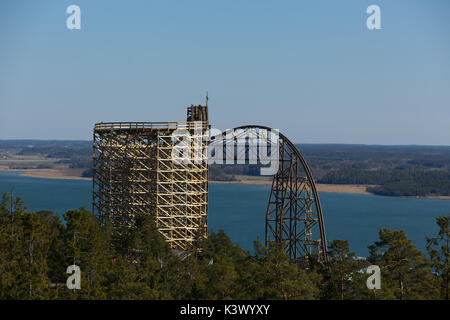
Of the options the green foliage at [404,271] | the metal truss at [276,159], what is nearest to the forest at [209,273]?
the green foliage at [404,271]

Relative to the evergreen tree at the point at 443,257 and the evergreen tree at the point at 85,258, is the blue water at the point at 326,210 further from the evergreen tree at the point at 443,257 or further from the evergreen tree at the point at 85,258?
the evergreen tree at the point at 443,257

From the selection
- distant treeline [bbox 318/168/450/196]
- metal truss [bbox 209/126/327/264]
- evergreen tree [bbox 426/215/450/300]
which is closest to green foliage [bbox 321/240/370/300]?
evergreen tree [bbox 426/215/450/300]

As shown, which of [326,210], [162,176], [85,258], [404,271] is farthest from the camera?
[326,210]

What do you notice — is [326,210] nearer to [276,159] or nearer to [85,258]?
[276,159]

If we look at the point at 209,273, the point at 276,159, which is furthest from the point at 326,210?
the point at 209,273
